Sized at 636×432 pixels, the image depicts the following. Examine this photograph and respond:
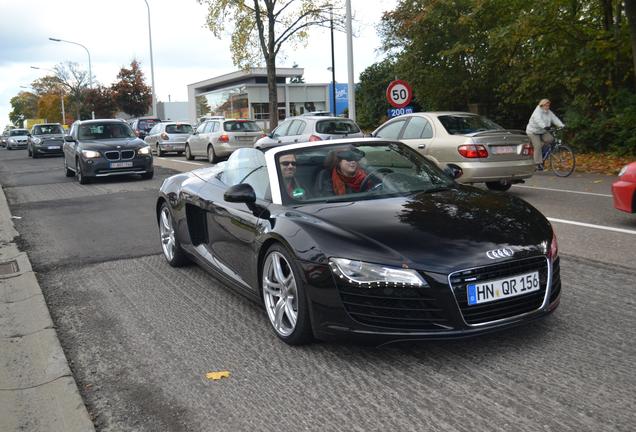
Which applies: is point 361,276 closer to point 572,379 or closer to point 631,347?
point 572,379

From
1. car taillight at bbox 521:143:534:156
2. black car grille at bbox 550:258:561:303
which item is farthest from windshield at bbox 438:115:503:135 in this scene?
black car grille at bbox 550:258:561:303

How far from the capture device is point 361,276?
3.65 m

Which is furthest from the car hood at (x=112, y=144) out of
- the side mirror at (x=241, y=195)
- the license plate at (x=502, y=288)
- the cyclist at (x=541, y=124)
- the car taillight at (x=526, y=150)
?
the license plate at (x=502, y=288)

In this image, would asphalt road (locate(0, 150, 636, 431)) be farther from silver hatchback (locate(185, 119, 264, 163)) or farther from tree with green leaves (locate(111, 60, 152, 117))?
tree with green leaves (locate(111, 60, 152, 117))

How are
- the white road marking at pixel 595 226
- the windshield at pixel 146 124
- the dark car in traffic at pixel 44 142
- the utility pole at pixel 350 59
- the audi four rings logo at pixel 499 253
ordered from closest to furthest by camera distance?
the audi four rings logo at pixel 499 253
the white road marking at pixel 595 226
the utility pole at pixel 350 59
the dark car in traffic at pixel 44 142
the windshield at pixel 146 124

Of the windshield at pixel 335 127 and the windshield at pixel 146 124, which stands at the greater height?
the windshield at pixel 146 124

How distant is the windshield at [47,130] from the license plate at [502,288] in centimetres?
3225

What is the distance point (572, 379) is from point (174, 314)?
2986mm

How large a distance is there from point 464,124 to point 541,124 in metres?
3.85

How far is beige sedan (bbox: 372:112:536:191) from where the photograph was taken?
10750 millimetres

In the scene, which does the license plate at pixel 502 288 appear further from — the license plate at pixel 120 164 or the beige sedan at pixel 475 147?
the license plate at pixel 120 164

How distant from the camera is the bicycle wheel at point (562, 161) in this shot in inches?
575

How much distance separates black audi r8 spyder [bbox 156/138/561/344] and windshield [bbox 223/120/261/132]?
57.7 ft

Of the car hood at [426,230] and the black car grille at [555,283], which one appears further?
the black car grille at [555,283]
